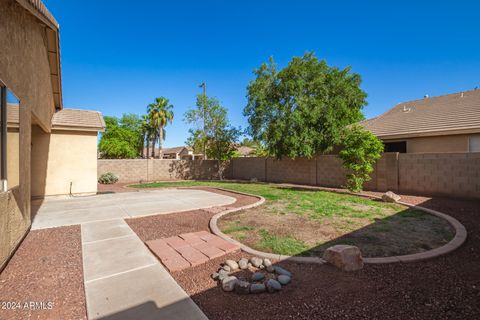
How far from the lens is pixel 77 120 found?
975 cm

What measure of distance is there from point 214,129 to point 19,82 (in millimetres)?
15222

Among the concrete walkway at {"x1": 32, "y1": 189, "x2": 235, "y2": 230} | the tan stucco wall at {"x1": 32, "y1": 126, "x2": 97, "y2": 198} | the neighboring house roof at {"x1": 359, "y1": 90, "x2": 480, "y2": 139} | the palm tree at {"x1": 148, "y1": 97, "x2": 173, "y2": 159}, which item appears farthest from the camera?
the palm tree at {"x1": 148, "y1": 97, "x2": 173, "y2": 159}

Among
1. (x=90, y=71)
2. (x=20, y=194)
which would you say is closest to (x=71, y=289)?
(x=20, y=194)

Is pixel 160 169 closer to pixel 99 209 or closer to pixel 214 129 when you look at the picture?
pixel 214 129

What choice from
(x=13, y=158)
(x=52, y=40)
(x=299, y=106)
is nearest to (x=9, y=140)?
(x=13, y=158)

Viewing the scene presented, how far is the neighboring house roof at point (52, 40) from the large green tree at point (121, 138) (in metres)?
27.7

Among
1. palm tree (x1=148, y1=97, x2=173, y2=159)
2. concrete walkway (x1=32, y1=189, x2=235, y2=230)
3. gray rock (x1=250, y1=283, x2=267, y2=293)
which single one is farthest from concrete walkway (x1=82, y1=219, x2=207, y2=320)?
palm tree (x1=148, y1=97, x2=173, y2=159)

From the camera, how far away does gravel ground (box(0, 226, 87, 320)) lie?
2.41 metres

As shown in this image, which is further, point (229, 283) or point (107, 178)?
point (107, 178)

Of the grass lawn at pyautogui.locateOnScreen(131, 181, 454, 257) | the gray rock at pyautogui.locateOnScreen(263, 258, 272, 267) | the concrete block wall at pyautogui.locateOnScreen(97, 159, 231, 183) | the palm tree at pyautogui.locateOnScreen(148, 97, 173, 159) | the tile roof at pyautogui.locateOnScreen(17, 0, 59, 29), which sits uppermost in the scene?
the palm tree at pyautogui.locateOnScreen(148, 97, 173, 159)

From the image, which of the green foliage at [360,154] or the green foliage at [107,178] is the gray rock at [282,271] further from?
the green foliage at [107,178]

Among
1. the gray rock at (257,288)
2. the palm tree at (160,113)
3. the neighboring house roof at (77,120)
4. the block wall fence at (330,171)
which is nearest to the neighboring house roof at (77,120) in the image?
the neighboring house roof at (77,120)

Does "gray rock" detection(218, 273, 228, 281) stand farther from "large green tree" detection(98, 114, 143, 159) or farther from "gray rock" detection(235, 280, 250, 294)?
"large green tree" detection(98, 114, 143, 159)

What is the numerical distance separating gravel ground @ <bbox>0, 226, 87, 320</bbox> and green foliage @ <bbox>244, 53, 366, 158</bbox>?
11.1 meters
